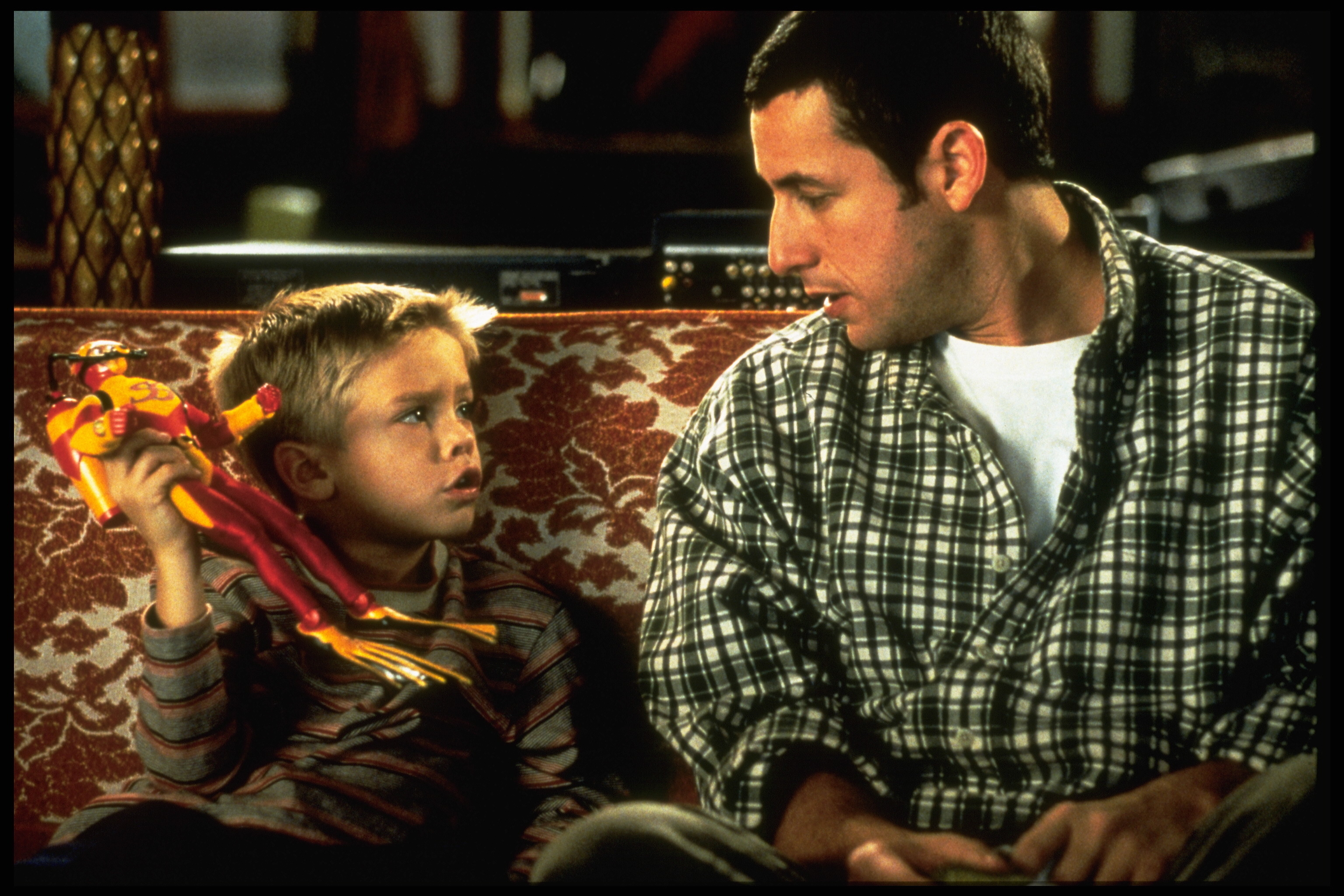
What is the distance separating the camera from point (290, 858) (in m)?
0.70

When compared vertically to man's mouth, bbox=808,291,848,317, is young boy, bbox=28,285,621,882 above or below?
below

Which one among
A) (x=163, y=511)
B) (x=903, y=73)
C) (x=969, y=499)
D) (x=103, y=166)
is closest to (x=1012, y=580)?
(x=969, y=499)

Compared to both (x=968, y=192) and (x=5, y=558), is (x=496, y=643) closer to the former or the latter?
(x=5, y=558)

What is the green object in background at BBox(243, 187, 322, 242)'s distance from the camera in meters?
1.71

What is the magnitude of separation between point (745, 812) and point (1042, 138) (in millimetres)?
666

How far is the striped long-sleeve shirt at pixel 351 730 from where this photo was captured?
702 mm

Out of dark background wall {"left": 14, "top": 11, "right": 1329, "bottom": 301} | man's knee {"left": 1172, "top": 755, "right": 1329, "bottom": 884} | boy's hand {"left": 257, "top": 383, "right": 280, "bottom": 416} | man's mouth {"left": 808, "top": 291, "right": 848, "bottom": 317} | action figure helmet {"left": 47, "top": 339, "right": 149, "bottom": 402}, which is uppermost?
dark background wall {"left": 14, "top": 11, "right": 1329, "bottom": 301}

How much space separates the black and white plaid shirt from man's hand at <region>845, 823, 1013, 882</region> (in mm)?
126

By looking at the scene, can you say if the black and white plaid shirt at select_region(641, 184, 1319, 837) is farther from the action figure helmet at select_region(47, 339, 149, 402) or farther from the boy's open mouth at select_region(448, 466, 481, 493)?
the action figure helmet at select_region(47, 339, 149, 402)


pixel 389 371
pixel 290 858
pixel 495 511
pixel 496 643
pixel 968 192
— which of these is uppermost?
pixel 968 192

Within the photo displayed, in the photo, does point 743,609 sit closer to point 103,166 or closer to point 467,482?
point 467,482

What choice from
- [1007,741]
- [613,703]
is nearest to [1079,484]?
[1007,741]

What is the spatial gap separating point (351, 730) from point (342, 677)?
0.14 feet

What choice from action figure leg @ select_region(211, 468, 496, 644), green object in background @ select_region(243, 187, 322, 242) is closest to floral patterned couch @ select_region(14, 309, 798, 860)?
action figure leg @ select_region(211, 468, 496, 644)
